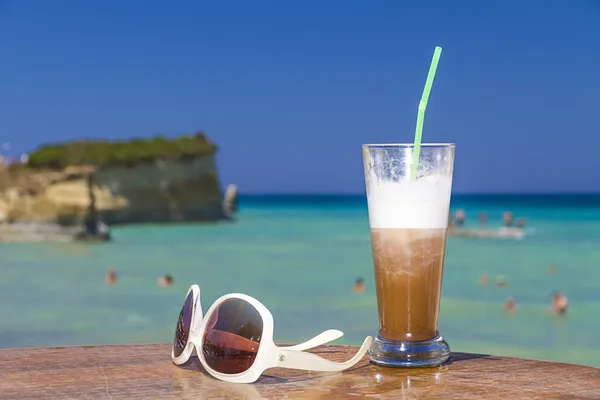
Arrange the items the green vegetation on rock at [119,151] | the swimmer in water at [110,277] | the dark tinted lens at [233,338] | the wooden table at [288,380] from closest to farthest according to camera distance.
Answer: the wooden table at [288,380], the dark tinted lens at [233,338], the swimmer in water at [110,277], the green vegetation on rock at [119,151]

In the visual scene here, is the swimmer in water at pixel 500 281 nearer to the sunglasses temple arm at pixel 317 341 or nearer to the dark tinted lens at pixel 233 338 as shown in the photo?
the sunglasses temple arm at pixel 317 341

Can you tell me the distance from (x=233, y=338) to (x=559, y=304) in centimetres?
917

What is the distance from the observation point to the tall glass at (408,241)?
5.05 feet

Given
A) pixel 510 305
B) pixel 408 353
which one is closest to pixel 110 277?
pixel 510 305

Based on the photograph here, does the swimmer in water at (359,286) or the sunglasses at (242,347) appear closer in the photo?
the sunglasses at (242,347)

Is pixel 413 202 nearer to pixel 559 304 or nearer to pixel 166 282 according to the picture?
pixel 559 304

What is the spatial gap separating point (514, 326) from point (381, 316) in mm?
7500

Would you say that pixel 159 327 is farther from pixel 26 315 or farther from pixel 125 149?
pixel 125 149

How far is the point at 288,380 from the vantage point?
147cm

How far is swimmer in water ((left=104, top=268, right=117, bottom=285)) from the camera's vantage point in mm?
12792

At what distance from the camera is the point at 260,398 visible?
132 cm

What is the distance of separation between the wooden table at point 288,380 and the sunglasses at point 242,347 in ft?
0.07

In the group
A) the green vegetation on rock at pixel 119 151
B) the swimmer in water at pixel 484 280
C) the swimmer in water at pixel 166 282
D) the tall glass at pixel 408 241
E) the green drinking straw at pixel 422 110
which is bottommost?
the swimmer in water at pixel 484 280

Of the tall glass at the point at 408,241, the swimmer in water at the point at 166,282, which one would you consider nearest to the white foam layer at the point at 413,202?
the tall glass at the point at 408,241
